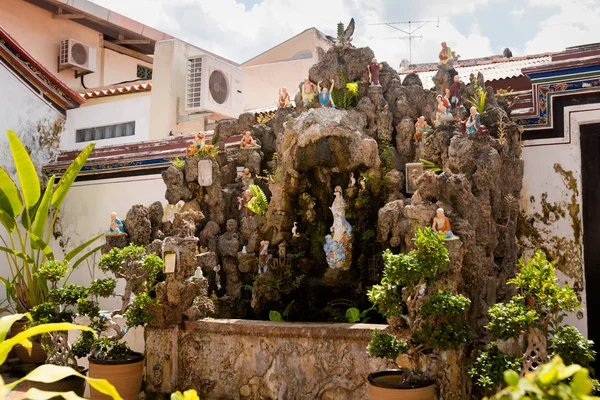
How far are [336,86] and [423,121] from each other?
154cm

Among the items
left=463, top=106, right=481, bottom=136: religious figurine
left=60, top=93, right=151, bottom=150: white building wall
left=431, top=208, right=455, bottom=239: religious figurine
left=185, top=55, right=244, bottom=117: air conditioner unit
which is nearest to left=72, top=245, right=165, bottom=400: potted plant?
left=431, top=208, right=455, bottom=239: religious figurine

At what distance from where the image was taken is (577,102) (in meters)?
9.13

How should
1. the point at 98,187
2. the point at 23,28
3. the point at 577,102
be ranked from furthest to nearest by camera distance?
1. the point at 23,28
2. the point at 98,187
3. the point at 577,102

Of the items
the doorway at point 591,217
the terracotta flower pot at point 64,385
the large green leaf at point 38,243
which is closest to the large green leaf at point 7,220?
the large green leaf at point 38,243

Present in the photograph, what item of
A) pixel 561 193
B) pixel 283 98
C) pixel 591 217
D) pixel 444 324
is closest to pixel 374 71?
pixel 283 98

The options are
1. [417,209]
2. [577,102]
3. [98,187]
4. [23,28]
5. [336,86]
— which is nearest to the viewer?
[417,209]

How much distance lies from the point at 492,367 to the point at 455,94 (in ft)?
14.4

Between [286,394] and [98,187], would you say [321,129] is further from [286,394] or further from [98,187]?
[98,187]

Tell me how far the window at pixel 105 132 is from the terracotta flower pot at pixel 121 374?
298 inches

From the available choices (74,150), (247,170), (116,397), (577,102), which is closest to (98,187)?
(74,150)

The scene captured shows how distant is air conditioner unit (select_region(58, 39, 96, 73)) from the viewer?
1616cm

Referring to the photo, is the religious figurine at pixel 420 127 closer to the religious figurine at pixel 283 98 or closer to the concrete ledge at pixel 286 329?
the religious figurine at pixel 283 98

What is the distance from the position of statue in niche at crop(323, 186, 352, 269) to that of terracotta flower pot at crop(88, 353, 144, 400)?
2842 millimetres

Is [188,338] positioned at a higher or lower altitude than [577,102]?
lower
